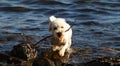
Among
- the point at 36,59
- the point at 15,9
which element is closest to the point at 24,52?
the point at 36,59

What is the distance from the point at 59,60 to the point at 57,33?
24.5 inches

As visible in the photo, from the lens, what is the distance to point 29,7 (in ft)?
45.5

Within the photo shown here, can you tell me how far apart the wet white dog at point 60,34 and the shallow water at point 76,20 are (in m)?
0.66

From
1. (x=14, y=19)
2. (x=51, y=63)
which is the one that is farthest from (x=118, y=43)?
(x=14, y=19)

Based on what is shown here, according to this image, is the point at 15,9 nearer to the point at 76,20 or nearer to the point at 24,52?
the point at 76,20

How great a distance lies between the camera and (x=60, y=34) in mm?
8609

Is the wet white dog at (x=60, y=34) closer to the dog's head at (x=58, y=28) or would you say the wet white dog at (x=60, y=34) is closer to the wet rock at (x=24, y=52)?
the dog's head at (x=58, y=28)

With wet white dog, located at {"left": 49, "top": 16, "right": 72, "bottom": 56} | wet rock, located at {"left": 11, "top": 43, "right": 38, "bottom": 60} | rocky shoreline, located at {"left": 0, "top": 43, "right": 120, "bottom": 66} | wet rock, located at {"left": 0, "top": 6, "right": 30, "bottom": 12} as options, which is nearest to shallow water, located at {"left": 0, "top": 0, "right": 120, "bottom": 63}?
wet rock, located at {"left": 0, "top": 6, "right": 30, "bottom": 12}

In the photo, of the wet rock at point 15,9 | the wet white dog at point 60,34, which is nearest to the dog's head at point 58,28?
the wet white dog at point 60,34

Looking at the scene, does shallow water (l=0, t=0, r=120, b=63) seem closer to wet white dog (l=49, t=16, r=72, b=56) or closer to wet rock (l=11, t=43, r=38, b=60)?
wet white dog (l=49, t=16, r=72, b=56)

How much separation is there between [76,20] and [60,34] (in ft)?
11.5

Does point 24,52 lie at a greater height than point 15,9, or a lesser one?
greater

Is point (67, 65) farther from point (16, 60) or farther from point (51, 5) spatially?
point (51, 5)

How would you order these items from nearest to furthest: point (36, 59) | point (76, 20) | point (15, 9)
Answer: point (36, 59) < point (76, 20) < point (15, 9)
